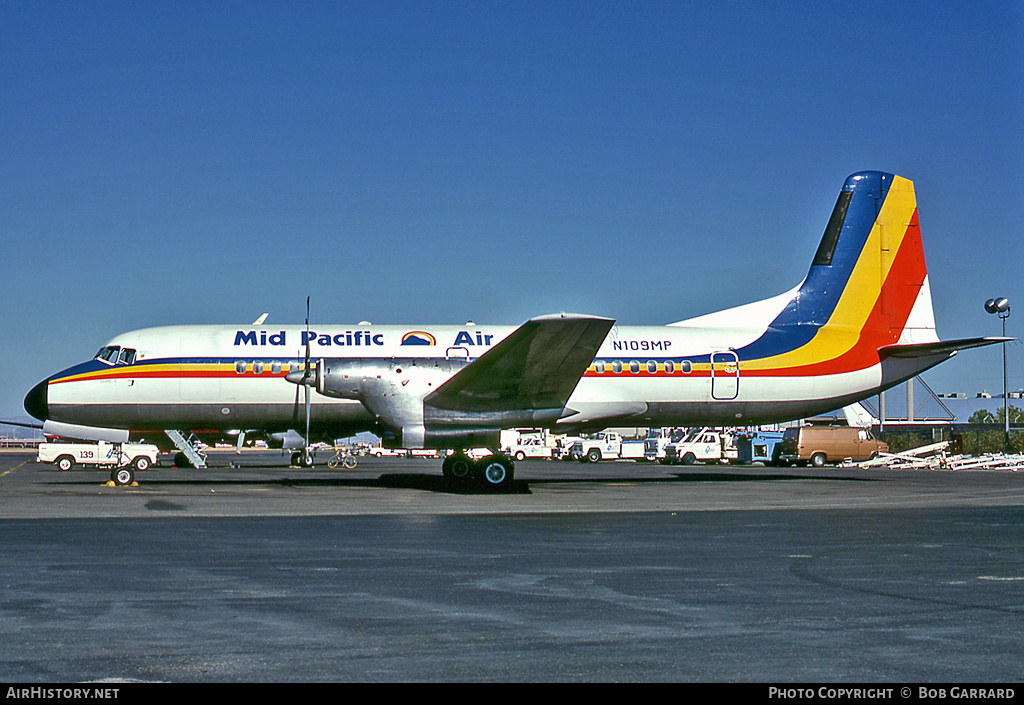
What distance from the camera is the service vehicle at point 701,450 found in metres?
51.0

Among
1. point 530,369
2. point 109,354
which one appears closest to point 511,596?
point 530,369

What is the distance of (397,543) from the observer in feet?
39.1

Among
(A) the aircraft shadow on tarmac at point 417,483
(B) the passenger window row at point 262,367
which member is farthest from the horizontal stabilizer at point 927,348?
(B) the passenger window row at point 262,367

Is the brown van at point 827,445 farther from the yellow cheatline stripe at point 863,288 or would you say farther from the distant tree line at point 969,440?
the yellow cheatline stripe at point 863,288

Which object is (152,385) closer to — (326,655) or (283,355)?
(283,355)

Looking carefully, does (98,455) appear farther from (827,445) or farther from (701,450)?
(827,445)

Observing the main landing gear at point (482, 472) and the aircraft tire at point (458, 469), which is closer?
the main landing gear at point (482, 472)

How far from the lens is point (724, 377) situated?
86.6ft

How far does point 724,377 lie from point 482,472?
25.0 ft

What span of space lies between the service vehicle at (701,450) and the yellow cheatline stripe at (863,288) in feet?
76.8

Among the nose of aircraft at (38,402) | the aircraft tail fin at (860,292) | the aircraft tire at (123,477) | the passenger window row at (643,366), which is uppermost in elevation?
the aircraft tail fin at (860,292)

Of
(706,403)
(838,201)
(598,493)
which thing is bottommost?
(598,493)
